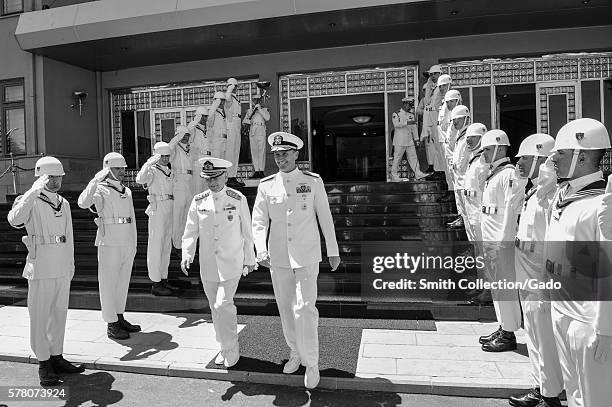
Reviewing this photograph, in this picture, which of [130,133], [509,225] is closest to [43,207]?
[509,225]

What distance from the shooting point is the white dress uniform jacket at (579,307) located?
103 inches

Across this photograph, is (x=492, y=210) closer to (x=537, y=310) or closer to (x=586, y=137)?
(x=537, y=310)

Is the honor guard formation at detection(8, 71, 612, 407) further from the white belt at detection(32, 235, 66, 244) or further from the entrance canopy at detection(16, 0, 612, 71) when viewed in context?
the entrance canopy at detection(16, 0, 612, 71)

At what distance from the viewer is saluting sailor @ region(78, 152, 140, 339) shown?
19.7 feet

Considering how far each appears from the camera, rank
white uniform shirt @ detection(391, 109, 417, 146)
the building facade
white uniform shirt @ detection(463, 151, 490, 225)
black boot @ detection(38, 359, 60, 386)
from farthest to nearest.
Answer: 1. white uniform shirt @ detection(391, 109, 417, 146)
2. the building facade
3. white uniform shirt @ detection(463, 151, 490, 225)
4. black boot @ detection(38, 359, 60, 386)

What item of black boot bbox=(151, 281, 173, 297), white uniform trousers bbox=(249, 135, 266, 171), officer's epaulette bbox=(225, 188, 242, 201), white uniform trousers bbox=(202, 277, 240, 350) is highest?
white uniform trousers bbox=(249, 135, 266, 171)

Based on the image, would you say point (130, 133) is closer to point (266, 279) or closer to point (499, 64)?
point (266, 279)

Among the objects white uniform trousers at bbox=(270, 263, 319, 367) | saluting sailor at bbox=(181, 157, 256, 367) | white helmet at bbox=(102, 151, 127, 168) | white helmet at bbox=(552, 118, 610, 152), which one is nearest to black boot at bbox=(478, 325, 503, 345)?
white uniform trousers at bbox=(270, 263, 319, 367)

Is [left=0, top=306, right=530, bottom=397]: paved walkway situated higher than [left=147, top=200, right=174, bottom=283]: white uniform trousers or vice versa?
[left=147, top=200, right=174, bottom=283]: white uniform trousers

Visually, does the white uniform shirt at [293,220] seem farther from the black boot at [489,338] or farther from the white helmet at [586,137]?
the white helmet at [586,137]

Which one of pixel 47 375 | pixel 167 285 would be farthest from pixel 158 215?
pixel 47 375

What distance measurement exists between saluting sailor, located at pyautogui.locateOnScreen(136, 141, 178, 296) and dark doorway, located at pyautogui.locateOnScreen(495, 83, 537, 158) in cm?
952

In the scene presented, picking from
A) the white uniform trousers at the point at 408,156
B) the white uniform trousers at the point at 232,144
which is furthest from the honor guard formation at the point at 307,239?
the white uniform trousers at the point at 408,156

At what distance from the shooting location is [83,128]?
1470cm
